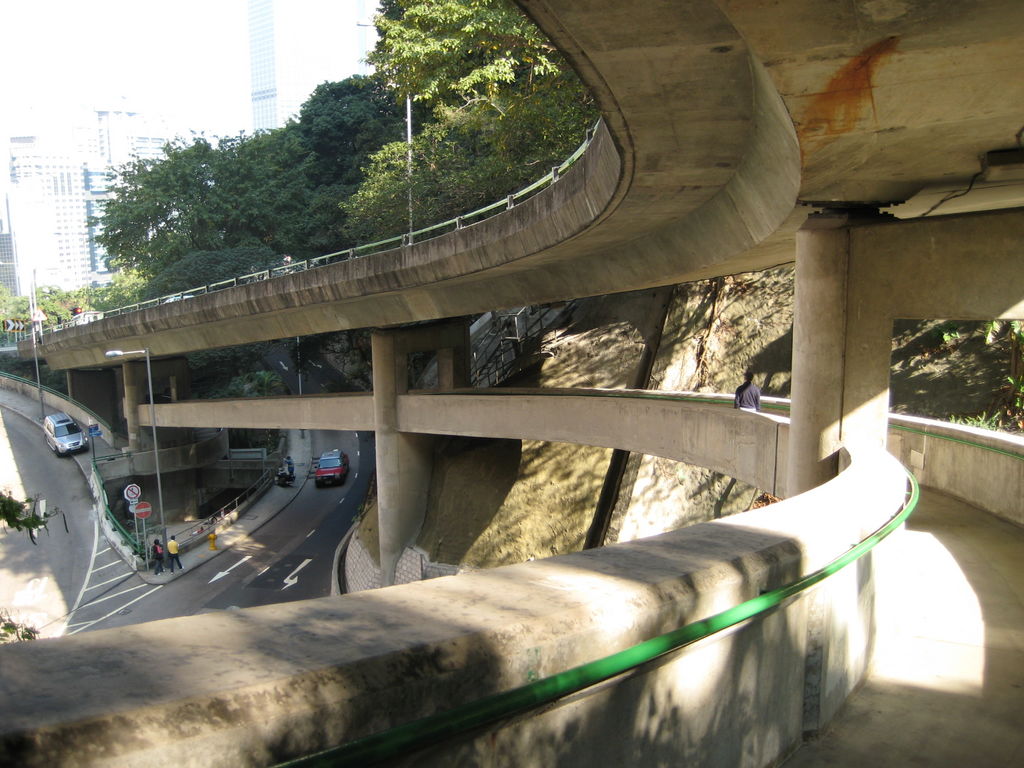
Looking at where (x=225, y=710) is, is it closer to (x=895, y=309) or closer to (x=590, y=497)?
(x=895, y=309)

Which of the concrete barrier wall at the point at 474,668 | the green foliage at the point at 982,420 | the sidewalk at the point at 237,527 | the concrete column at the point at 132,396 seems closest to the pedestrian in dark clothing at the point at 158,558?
the sidewalk at the point at 237,527

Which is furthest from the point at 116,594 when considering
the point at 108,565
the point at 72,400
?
the point at 72,400

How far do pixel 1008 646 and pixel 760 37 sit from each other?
4.04 m

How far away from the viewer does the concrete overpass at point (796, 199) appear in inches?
151

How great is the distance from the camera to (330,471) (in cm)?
3991

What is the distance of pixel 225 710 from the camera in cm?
205

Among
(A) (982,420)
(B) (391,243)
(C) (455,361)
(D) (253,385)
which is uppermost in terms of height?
(B) (391,243)

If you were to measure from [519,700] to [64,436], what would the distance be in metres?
42.2

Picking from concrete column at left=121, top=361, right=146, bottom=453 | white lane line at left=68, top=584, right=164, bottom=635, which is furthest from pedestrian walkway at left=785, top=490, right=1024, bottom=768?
concrete column at left=121, top=361, right=146, bottom=453

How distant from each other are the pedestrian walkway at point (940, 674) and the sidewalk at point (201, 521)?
956 inches

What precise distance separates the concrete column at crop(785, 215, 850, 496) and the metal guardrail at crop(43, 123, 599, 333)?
4035 millimetres

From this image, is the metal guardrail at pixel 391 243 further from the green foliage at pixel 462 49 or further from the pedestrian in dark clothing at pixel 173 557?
the pedestrian in dark clothing at pixel 173 557

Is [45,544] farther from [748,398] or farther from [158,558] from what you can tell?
[748,398]

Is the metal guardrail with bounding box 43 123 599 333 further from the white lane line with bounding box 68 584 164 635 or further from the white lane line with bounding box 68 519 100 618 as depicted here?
the white lane line with bounding box 68 584 164 635
